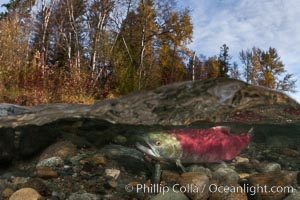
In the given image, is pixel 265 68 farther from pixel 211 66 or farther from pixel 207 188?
pixel 207 188

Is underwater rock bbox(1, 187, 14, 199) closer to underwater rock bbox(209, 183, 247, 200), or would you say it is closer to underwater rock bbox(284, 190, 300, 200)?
underwater rock bbox(209, 183, 247, 200)

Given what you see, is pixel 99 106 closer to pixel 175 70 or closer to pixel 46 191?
pixel 46 191

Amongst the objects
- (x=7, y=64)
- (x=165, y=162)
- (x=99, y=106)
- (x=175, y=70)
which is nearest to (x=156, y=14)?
(x=175, y=70)

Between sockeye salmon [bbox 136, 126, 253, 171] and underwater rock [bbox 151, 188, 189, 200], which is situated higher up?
sockeye salmon [bbox 136, 126, 253, 171]

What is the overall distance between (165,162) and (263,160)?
1710 mm

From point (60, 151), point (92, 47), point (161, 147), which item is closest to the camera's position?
point (161, 147)

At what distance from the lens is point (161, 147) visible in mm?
4230

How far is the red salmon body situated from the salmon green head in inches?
5.3

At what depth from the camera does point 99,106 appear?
618 centimetres

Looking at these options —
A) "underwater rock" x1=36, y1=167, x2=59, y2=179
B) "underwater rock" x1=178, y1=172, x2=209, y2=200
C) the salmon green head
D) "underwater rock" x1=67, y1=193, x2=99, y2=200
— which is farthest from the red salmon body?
"underwater rock" x1=36, y1=167, x2=59, y2=179

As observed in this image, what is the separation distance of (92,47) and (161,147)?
22.6 m

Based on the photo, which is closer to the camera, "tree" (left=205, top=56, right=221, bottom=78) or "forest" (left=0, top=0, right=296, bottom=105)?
"forest" (left=0, top=0, right=296, bottom=105)

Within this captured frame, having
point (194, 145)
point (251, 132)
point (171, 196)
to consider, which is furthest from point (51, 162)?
point (251, 132)

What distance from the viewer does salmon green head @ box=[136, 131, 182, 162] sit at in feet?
13.8
